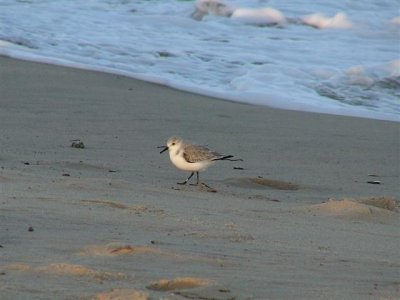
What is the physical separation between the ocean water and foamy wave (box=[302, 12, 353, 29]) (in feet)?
0.04

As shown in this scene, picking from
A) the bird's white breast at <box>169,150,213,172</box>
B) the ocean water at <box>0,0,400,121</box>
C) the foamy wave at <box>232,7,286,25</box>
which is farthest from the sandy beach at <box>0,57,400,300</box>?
the foamy wave at <box>232,7,286,25</box>

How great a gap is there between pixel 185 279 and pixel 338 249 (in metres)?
1.11

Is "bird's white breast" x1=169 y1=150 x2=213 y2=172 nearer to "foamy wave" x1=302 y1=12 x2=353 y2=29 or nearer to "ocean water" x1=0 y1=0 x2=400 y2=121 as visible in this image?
"ocean water" x1=0 y1=0 x2=400 y2=121

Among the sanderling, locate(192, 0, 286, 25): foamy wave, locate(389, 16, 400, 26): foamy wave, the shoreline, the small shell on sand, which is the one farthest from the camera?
locate(389, 16, 400, 26): foamy wave

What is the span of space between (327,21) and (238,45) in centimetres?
197

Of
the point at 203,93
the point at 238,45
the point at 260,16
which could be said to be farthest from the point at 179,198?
the point at 260,16

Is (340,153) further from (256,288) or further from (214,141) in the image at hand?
(256,288)

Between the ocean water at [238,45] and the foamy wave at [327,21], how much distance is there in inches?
0.5

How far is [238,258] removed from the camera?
426cm

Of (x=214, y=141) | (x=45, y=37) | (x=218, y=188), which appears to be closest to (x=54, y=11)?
(x=45, y=37)

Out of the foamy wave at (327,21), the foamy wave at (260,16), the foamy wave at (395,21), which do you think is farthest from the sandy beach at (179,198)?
the foamy wave at (395,21)

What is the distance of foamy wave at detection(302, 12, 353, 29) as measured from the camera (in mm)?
13820

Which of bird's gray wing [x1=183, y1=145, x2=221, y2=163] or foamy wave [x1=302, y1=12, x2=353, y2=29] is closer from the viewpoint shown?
bird's gray wing [x1=183, y1=145, x2=221, y2=163]

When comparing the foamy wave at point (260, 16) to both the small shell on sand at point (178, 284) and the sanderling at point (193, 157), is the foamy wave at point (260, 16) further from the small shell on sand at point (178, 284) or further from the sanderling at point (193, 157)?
the small shell on sand at point (178, 284)
